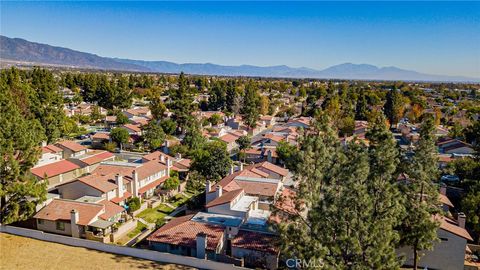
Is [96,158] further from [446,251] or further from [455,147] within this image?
[455,147]

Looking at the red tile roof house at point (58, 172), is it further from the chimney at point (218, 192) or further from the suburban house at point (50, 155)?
the chimney at point (218, 192)

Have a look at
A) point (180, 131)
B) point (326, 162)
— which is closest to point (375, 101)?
point (180, 131)

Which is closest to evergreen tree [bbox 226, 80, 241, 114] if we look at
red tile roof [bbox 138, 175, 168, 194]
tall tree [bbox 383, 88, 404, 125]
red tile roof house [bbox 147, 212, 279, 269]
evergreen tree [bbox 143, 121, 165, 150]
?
tall tree [bbox 383, 88, 404, 125]

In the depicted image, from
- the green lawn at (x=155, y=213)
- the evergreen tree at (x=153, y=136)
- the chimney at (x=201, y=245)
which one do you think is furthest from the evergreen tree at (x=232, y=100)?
the chimney at (x=201, y=245)

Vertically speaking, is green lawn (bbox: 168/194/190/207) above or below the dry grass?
below

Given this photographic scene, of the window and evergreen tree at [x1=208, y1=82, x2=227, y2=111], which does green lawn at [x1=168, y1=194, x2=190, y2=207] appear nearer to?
the window

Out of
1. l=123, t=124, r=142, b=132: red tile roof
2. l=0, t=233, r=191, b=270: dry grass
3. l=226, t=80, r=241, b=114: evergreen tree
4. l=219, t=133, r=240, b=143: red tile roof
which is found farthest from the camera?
l=226, t=80, r=241, b=114: evergreen tree

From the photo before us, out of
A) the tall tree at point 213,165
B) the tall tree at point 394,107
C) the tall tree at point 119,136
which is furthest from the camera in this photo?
the tall tree at point 394,107
